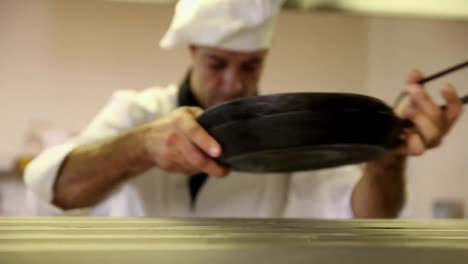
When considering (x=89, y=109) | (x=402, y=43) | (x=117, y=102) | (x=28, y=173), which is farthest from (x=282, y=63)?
(x=28, y=173)

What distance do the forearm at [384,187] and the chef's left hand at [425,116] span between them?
80 millimetres

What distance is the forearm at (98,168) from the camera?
1.89ft

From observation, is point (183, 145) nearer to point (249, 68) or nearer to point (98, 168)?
point (98, 168)

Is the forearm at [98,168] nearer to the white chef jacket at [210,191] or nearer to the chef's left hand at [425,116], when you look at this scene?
the white chef jacket at [210,191]

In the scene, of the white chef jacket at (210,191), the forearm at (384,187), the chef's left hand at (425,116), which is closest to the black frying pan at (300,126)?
the chef's left hand at (425,116)

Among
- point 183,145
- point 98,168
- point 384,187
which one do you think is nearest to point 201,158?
point 183,145

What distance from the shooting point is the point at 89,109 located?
4.94ft

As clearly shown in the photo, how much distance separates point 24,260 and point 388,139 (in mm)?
284

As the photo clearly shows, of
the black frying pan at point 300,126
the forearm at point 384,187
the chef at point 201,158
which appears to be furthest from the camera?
the forearm at point 384,187

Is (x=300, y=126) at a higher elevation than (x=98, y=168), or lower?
higher

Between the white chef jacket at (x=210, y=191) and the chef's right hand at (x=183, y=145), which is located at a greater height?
the chef's right hand at (x=183, y=145)

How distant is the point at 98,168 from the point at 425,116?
0.32 meters

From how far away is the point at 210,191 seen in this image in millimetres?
796

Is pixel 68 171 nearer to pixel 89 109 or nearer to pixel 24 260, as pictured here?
pixel 24 260
